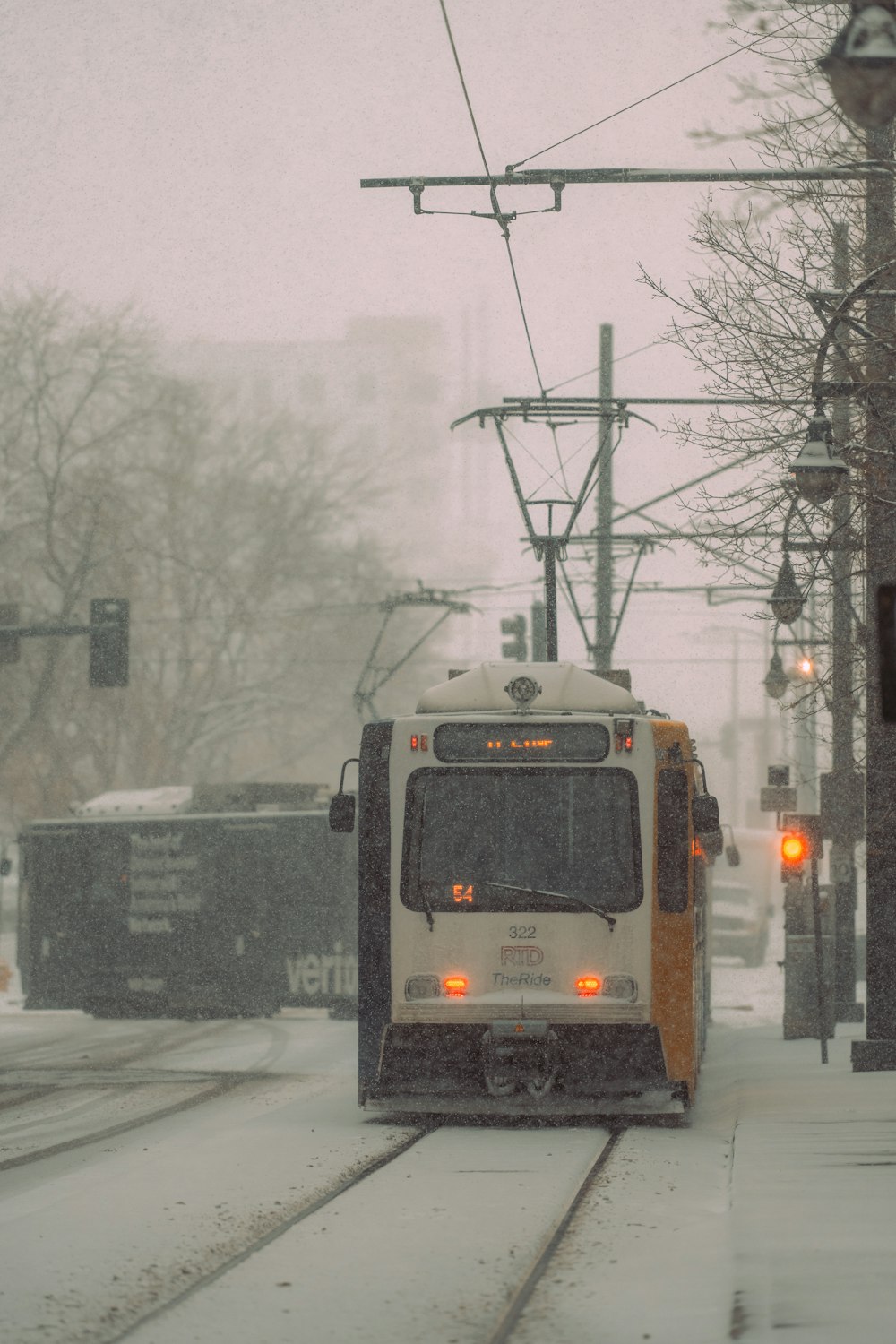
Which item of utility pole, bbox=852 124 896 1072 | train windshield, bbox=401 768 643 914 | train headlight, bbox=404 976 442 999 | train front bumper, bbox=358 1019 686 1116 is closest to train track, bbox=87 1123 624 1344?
train front bumper, bbox=358 1019 686 1116

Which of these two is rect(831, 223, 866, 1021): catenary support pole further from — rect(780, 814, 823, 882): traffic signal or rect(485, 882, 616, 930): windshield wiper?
rect(485, 882, 616, 930): windshield wiper

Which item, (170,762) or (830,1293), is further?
(170,762)

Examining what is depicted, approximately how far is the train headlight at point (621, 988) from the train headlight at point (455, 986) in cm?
91

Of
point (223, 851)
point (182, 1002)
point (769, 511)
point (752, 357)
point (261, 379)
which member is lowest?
point (182, 1002)

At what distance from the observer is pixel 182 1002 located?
30.0 meters

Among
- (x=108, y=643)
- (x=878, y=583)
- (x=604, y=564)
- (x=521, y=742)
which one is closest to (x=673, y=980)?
(x=521, y=742)

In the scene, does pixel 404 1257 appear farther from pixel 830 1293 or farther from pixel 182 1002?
pixel 182 1002

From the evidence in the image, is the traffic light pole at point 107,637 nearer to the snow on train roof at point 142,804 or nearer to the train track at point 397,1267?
the snow on train roof at point 142,804

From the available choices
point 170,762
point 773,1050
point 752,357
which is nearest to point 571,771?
point 752,357

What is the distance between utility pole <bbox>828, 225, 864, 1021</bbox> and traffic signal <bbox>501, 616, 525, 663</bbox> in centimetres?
1062

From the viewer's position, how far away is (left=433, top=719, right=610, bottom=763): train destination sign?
48.9ft

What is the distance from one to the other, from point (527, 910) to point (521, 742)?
3.74 feet

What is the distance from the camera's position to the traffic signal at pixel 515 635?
120 ft

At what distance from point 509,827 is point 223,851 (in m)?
15.6
